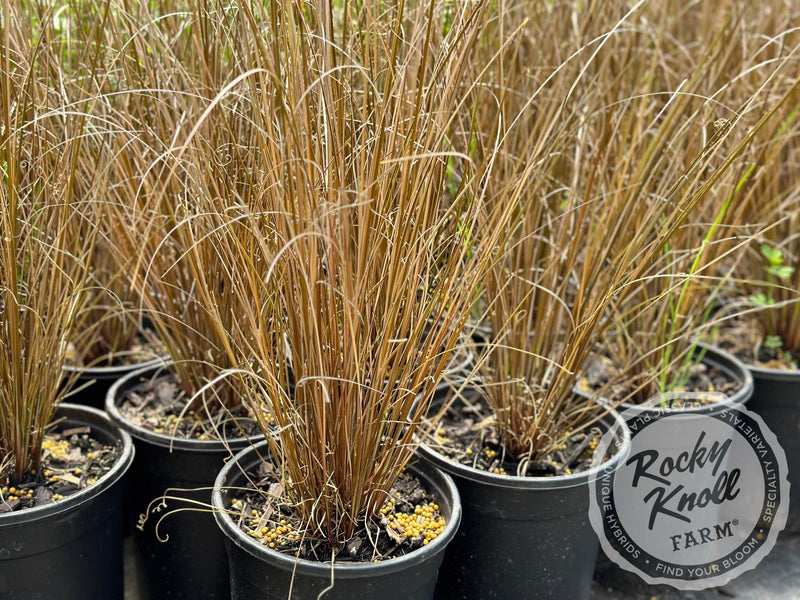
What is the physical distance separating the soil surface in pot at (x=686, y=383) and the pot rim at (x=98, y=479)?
3.05ft

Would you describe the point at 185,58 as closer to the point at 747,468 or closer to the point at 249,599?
the point at 249,599

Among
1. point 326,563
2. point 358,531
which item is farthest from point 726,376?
point 326,563

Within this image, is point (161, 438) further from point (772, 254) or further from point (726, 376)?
point (772, 254)

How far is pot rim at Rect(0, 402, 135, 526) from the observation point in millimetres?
1104

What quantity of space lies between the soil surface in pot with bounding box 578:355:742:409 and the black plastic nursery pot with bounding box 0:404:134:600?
961mm

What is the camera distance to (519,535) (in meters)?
1.28

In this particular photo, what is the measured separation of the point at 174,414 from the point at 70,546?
12.8 inches

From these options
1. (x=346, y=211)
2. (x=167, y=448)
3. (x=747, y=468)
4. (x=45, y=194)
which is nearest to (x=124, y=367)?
(x=167, y=448)

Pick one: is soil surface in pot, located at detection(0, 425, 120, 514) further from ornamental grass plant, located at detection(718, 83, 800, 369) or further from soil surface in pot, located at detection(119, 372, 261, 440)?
ornamental grass plant, located at detection(718, 83, 800, 369)

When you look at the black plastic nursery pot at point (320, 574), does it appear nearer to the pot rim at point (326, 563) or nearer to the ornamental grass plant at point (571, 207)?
the pot rim at point (326, 563)

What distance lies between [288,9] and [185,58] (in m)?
0.53

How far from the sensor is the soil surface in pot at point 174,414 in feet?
4.66

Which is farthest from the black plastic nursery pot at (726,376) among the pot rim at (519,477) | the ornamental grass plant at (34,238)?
the ornamental grass plant at (34,238)

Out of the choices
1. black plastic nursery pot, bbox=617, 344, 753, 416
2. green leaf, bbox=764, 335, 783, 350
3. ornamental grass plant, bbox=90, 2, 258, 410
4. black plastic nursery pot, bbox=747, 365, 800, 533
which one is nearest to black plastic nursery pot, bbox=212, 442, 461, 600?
ornamental grass plant, bbox=90, 2, 258, 410
